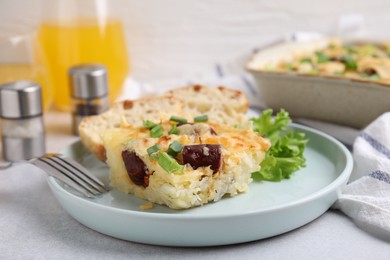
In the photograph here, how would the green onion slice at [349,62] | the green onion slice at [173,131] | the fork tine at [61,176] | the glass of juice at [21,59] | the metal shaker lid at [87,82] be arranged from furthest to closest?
the green onion slice at [349,62] < the glass of juice at [21,59] < the metal shaker lid at [87,82] < the green onion slice at [173,131] < the fork tine at [61,176]

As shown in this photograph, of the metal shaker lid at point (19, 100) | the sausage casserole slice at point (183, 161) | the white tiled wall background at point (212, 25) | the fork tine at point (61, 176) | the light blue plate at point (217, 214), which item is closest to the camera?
the light blue plate at point (217, 214)

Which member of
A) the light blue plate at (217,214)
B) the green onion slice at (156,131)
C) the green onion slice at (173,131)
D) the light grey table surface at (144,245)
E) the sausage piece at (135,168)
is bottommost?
the light grey table surface at (144,245)

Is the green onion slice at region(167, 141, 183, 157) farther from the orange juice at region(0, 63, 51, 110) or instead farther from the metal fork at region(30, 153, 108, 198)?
the orange juice at region(0, 63, 51, 110)

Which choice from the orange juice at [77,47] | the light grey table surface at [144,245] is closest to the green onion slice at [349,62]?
the orange juice at [77,47]

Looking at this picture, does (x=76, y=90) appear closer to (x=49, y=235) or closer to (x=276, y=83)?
(x=276, y=83)

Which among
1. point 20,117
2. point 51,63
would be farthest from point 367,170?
point 51,63

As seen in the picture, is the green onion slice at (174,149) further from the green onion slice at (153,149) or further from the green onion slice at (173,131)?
the green onion slice at (173,131)

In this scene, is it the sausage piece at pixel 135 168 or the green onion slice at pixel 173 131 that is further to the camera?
the green onion slice at pixel 173 131
